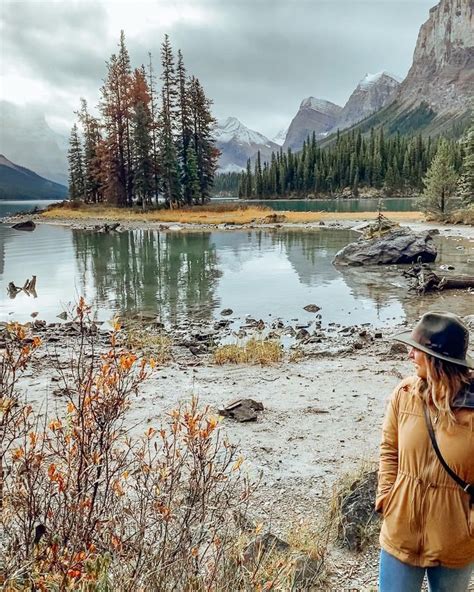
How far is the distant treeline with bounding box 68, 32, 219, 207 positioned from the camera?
58.8 m

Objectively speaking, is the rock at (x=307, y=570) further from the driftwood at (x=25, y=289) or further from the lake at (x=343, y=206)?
the lake at (x=343, y=206)

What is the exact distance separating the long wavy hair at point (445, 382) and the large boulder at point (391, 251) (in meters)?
21.7

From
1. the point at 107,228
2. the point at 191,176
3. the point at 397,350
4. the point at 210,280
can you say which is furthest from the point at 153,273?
the point at 191,176

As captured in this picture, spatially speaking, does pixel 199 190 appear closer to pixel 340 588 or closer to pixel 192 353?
pixel 192 353

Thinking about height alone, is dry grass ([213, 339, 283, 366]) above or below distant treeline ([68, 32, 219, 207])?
below

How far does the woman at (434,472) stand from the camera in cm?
251

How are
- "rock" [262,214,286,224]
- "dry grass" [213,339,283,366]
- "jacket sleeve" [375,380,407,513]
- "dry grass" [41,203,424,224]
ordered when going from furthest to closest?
"dry grass" [41,203,424,224] < "rock" [262,214,286,224] < "dry grass" [213,339,283,366] < "jacket sleeve" [375,380,407,513]

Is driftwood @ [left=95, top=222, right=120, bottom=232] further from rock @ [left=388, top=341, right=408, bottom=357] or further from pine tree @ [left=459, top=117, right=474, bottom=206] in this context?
rock @ [left=388, top=341, right=408, bottom=357]

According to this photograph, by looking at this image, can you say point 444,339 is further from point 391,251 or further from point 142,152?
point 142,152

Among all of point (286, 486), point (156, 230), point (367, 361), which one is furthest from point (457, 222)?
point (286, 486)

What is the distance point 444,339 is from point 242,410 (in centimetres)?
464

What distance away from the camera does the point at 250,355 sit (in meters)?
9.95

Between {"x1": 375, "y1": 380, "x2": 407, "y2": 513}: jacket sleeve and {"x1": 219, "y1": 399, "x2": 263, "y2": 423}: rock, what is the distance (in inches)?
160

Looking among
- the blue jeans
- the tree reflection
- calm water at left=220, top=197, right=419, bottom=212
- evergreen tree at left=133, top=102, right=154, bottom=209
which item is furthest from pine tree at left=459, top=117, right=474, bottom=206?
the blue jeans
